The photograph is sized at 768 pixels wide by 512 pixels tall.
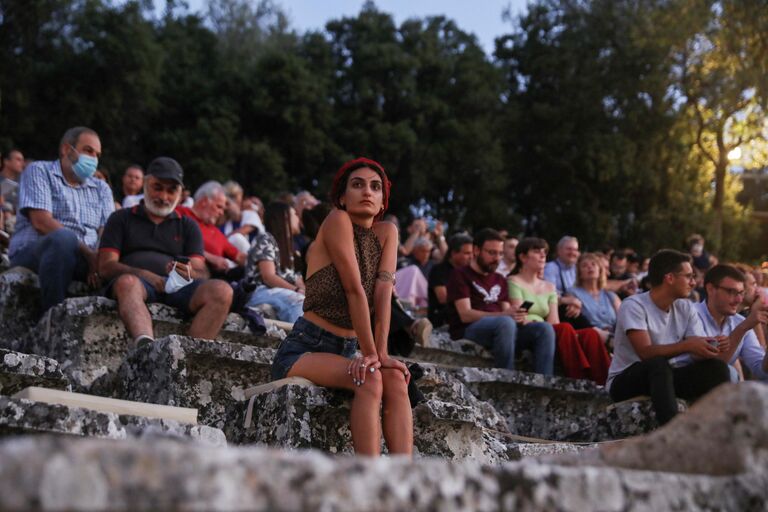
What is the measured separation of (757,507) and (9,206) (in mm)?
9671

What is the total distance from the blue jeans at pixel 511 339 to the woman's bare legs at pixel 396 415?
4246 millimetres

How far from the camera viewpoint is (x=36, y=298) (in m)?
6.81

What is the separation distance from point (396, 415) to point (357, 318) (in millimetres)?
511

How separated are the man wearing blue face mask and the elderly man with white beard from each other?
0.72 feet

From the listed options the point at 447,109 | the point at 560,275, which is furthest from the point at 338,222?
the point at 447,109

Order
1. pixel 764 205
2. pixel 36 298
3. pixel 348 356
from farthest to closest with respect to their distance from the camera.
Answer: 1. pixel 764 205
2. pixel 36 298
3. pixel 348 356

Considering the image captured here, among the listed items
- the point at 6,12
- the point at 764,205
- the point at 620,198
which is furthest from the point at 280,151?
the point at 764,205

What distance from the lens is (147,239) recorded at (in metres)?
6.93

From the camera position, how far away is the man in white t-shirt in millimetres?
6656

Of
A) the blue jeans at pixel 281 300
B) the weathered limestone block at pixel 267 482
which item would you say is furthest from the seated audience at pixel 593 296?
the weathered limestone block at pixel 267 482

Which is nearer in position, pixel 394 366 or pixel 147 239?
pixel 394 366

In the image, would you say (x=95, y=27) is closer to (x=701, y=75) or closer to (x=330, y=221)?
(x=701, y=75)

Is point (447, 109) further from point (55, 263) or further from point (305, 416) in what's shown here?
point (305, 416)

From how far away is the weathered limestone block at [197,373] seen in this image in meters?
5.04
